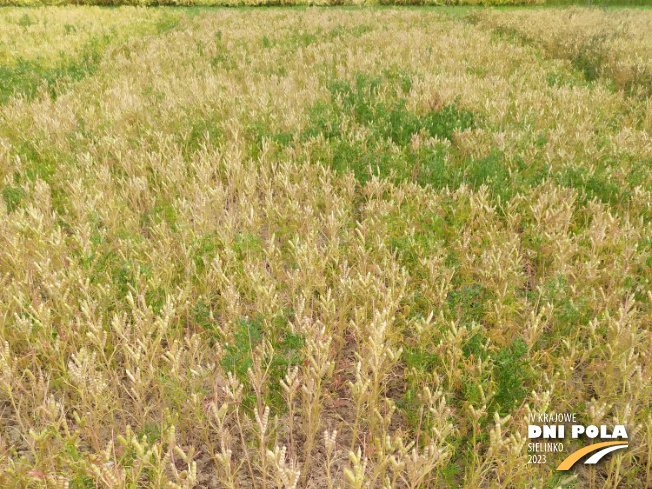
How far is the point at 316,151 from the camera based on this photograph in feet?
16.6

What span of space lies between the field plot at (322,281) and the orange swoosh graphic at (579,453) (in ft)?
0.21

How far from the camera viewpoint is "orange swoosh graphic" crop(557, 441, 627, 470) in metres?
1.94

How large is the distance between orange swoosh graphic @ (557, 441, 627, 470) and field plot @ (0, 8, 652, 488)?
0.06 metres

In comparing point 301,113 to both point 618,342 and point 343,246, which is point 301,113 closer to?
point 343,246

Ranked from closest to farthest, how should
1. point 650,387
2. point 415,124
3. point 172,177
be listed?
1. point 650,387
2. point 172,177
3. point 415,124

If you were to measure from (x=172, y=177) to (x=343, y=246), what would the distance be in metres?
2.10

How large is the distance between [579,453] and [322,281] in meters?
1.74

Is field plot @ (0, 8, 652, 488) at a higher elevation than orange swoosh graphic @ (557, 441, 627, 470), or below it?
higher

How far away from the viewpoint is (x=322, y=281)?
2830 millimetres

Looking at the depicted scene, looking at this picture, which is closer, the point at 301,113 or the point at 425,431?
the point at 425,431

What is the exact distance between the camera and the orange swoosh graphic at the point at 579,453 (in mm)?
1939

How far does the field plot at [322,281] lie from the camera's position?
1.95 m

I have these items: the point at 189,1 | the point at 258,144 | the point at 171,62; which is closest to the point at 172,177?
the point at 258,144

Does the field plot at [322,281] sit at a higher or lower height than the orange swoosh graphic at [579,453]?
higher
